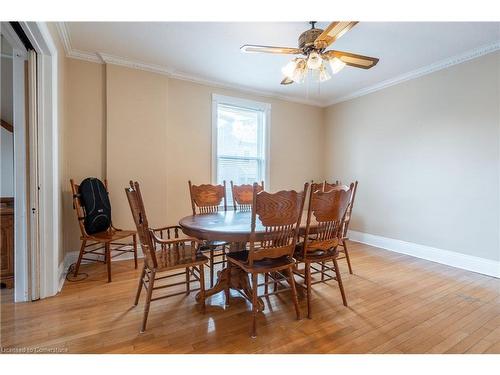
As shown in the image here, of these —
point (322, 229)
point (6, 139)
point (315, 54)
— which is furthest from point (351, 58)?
point (6, 139)

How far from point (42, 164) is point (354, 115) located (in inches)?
175

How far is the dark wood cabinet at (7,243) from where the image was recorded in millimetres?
2278

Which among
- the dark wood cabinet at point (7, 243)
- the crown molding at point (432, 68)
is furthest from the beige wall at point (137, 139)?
the crown molding at point (432, 68)

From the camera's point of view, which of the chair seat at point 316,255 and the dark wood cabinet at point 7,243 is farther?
the dark wood cabinet at point 7,243

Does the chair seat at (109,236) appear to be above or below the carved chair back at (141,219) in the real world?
below

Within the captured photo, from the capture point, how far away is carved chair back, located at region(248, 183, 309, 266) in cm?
168

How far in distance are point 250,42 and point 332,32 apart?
1.15 m

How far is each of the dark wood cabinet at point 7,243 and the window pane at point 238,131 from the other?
2550mm

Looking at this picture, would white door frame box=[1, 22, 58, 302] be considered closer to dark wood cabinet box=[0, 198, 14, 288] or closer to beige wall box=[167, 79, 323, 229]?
dark wood cabinet box=[0, 198, 14, 288]

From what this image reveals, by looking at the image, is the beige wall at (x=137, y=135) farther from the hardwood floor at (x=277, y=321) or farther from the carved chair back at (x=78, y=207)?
the hardwood floor at (x=277, y=321)

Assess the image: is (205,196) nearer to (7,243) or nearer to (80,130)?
(80,130)

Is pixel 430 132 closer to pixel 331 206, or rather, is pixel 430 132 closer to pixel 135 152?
pixel 331 206

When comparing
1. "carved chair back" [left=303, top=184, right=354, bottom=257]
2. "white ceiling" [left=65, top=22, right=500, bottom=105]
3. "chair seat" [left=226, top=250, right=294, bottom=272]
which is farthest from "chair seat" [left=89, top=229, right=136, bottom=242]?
"white ceiling" [left=65, top=22, right=500, bottom=105]

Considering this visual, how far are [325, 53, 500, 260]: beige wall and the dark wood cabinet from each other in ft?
15.2
